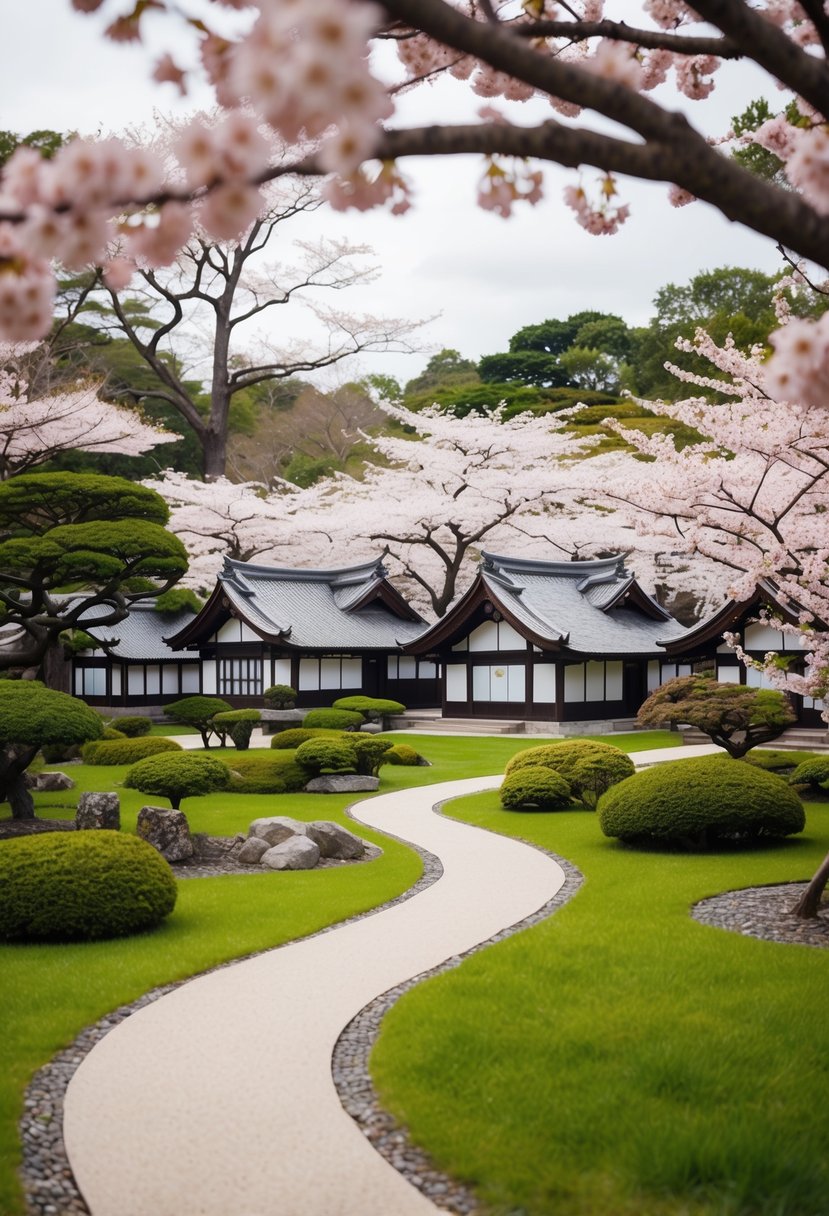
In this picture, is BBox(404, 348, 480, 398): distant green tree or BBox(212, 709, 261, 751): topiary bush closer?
BBox(212, 709, 261, 751): topiary bush

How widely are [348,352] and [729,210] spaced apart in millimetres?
37105

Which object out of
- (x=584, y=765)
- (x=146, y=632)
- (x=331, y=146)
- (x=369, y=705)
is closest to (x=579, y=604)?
(x=369, y=705)

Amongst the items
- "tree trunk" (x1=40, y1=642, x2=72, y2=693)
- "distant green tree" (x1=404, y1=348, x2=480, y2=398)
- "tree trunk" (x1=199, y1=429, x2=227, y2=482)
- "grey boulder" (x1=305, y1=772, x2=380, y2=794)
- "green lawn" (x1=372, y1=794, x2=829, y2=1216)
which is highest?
"distant green tree" (x1=404, y1=348, x2=480, y2=398)

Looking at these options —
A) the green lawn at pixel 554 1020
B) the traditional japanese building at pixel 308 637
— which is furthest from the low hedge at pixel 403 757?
the green lawn at pixel 554 1020

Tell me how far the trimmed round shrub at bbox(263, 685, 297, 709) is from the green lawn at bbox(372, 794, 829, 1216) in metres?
22.8

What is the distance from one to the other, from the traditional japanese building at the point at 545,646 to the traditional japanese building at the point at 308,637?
2556 mm

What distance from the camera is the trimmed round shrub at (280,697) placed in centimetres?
3131

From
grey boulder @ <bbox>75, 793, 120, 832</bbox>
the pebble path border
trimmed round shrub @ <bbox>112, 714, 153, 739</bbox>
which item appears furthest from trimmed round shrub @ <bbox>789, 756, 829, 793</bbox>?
trimmed round shrub @ <bbox>112, 714, 153, 739</bbox>

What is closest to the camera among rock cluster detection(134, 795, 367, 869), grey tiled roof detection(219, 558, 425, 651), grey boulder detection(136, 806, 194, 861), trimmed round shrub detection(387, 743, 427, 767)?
rock cluster detection(134, 795, 367, 869)

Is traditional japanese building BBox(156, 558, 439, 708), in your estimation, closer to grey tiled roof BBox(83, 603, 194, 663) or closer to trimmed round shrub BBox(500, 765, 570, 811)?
grey tiled roof BBox(83, 603, 194, 663)

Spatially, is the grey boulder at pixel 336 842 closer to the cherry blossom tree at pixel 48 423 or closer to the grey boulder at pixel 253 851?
the grey boulder at pixel 253 851

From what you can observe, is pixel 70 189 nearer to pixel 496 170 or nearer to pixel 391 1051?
pixel 496 170

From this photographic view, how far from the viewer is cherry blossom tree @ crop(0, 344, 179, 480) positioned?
23844 millimetres

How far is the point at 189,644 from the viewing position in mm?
36406
